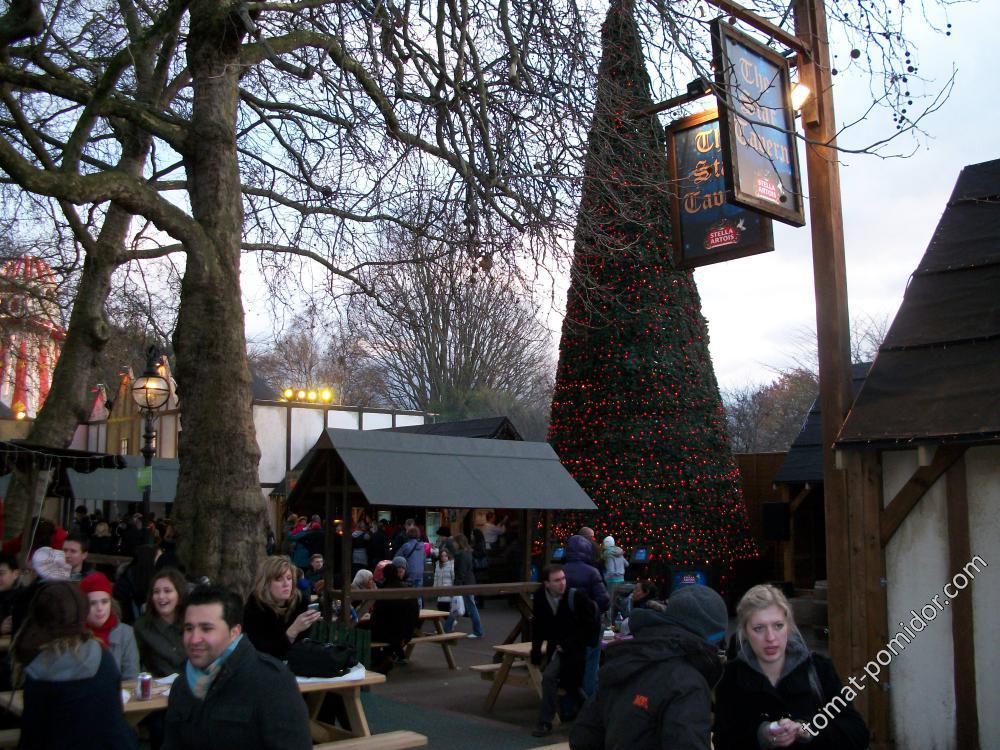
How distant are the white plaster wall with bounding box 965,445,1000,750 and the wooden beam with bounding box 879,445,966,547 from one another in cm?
19

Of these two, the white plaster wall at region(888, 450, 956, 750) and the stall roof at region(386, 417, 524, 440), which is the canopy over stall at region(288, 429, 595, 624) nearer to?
the white plaster wall at region(888, 450, 956, 750)

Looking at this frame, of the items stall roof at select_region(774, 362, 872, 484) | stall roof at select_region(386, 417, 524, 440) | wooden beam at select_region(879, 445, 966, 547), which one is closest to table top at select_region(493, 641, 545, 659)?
wooden beam at select_region(879, 445, 966, 547)

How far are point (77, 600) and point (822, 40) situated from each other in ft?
23.1

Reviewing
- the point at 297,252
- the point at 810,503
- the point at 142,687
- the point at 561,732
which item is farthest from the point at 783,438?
the point at 142,687

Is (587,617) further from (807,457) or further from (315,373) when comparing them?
(315,373)

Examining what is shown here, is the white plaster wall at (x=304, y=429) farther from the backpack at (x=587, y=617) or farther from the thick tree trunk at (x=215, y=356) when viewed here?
the backpack at (x=587, y=617)

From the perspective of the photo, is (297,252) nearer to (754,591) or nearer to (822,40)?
(822,40)

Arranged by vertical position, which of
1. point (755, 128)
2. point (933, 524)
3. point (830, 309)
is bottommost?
point (933, 524)

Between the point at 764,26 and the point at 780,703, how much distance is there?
5.70m

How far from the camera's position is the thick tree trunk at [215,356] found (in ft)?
28.2

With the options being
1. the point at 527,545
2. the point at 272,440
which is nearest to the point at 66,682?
the point at 527,545

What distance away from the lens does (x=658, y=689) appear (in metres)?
3.19

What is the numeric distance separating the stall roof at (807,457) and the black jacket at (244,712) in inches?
578

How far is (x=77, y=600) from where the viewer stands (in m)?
4.21
